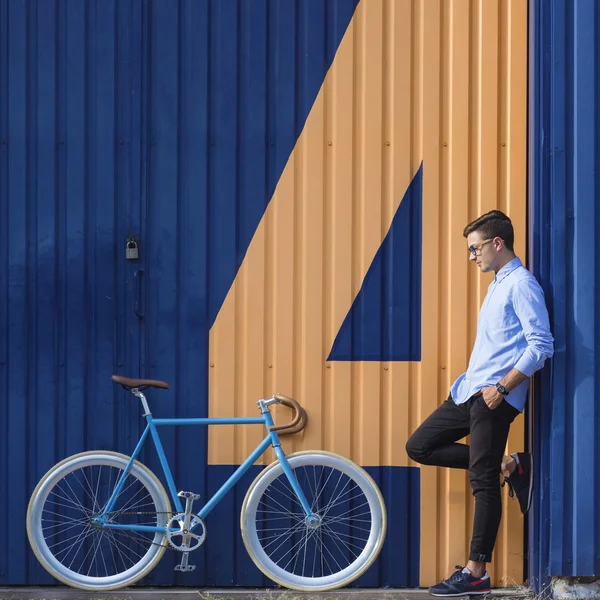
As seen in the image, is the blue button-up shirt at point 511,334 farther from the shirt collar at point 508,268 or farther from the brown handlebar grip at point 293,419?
the brown handlebar grip at point 293,419

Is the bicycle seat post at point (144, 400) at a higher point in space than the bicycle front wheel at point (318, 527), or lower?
higher

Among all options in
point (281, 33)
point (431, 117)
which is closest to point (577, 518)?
point (431, 117)

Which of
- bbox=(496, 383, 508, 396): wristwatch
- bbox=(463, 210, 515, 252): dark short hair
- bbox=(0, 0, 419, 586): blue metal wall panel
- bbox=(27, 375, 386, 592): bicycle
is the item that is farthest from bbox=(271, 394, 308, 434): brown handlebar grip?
bbox=(463, 210, 515, 252): dark short hair

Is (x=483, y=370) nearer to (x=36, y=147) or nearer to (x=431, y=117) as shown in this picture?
(x=431, y=117)

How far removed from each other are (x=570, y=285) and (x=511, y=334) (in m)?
0.50

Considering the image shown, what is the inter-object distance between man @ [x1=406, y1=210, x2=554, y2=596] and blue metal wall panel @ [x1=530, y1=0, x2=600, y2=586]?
0.20 meters

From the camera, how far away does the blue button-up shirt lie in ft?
15.8

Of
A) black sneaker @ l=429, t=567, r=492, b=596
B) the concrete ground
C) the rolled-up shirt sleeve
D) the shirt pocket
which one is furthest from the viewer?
the concrete ground

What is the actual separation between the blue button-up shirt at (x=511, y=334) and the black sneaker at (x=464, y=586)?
3.12 ft

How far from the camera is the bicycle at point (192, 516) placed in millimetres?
5121

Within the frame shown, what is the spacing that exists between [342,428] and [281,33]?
7.71 feet

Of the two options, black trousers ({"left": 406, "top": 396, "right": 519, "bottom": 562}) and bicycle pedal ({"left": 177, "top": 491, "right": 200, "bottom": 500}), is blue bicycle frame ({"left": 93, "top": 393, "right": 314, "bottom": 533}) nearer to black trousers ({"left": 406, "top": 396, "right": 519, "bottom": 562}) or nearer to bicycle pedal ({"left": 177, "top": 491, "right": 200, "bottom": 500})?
bicycle pedal ({"left": 177, "top": 491, "right": 200, "bottom": 500})

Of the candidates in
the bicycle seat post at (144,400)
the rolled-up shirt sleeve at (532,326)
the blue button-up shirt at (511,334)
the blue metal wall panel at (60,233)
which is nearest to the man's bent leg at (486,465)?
the blue button-up shirt at (511,334)

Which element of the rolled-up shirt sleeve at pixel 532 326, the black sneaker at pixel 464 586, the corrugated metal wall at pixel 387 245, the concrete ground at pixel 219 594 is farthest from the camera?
the corrugated metal wall at pixel 387 245
